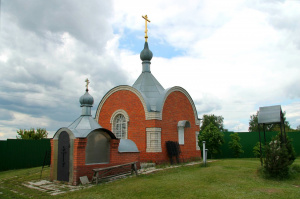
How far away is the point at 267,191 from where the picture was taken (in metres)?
7.30

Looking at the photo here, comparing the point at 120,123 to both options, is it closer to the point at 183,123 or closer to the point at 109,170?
the point at 183,123

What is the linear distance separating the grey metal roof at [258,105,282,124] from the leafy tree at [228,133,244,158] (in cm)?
881

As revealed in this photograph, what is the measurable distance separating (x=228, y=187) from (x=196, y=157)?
336 inches

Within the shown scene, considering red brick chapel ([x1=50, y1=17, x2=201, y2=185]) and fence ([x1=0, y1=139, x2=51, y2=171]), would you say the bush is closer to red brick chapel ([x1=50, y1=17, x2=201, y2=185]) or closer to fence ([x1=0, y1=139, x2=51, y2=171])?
red brick chapel ([x1=50, y1=17, x2=201, y2=185])

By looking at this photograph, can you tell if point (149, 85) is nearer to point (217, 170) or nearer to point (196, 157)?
point (196, 157)

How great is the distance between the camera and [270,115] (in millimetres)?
10781

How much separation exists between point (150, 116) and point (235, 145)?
8.65 m

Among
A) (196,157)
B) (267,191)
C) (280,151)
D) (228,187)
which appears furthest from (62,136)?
(196,157)

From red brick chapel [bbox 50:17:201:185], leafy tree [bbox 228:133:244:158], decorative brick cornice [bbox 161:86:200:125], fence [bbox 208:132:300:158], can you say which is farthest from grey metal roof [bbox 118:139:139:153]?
fence [bbox 208:132:300:158]

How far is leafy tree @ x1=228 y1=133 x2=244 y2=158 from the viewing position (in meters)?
19.4

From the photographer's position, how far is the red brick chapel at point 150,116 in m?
13.8

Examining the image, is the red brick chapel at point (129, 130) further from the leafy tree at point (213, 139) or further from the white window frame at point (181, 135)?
A: the leafy tree at point (213, 139)

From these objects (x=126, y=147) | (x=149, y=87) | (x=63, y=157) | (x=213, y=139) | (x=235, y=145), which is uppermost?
(x=149, y=87)

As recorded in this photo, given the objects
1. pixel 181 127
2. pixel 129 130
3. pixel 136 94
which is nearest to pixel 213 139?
pixel 181 127
